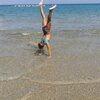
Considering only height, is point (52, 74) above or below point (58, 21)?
above

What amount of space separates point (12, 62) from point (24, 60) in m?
0.46

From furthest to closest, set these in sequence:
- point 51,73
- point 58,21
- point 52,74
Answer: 1. point 58,21
2. point 51,73
3. point 52,74

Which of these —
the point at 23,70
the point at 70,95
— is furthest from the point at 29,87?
the point at 23,70

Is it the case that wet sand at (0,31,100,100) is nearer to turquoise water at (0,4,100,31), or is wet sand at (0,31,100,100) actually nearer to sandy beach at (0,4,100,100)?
sandy beach at (0,4,100,100)

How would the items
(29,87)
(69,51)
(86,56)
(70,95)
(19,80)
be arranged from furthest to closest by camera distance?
(69,51), (86,56), (19,80), (29,87), (70,95)

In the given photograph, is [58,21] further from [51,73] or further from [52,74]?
[52,74]

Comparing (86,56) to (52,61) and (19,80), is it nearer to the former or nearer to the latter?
(52,61)

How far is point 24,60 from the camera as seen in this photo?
895 cm

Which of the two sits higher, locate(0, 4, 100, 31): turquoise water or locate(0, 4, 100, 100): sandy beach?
locate(0, 4, 100, 100): sandy beach

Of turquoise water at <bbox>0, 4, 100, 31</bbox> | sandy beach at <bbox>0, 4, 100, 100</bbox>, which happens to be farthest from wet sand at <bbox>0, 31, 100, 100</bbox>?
turquoise water at <bbox>0, 4, 100, 31</bbox>

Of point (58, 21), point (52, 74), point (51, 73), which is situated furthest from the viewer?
point (58, 21)

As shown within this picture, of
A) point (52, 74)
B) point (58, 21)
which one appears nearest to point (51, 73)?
point (52, 74)

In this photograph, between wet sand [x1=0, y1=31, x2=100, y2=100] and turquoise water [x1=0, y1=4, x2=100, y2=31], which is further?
turquoise water [x1=0, y1=4, x2=100, y2=31]

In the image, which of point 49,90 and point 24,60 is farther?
point 24,60
